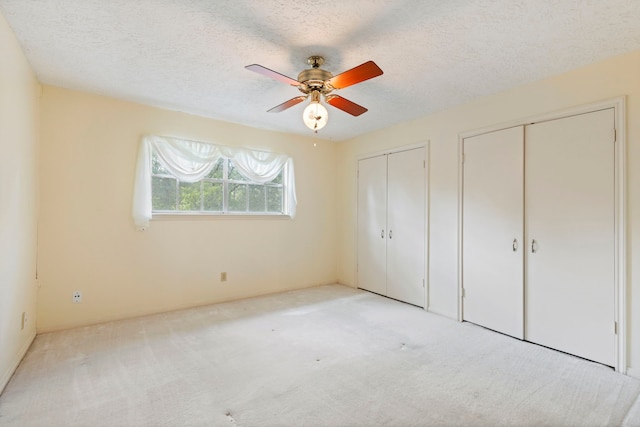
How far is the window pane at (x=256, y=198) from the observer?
171 inches

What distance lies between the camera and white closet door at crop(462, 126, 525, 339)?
2916 mm

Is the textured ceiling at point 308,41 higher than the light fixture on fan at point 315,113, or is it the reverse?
the textured ceiling at point 308,41

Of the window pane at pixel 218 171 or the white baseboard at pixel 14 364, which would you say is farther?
the window pane at pixel 218 171

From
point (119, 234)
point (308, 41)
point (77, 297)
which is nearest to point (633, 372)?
point (308, 41)

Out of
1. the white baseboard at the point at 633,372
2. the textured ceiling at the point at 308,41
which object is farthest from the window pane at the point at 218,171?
the white baseboard at the point at 633,372

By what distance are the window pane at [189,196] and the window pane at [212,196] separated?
0.29 feet

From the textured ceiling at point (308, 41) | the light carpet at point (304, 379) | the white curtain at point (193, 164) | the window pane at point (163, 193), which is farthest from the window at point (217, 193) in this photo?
the light carpet at point (304, 379)

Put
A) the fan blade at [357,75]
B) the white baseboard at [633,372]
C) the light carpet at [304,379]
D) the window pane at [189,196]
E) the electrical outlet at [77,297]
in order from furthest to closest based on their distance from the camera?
the window pane at [189,196] < the electrical outlet at [77,297] < the white baseboard at [633,372] < the fan blade at [357,75] < the light carpet at [304,379]

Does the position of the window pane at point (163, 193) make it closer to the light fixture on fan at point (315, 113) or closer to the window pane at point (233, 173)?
the window pane at point (233, 173)

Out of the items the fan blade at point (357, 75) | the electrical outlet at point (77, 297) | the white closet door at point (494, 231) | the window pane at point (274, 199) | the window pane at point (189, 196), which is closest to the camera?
the fan blade at point (357, 75)

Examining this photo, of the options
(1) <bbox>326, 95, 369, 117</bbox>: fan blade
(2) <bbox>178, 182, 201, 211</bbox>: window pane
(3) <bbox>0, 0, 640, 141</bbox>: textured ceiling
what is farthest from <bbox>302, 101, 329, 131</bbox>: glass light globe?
(2) <bbox>178, 182, 201, 211</bbox>: window pane

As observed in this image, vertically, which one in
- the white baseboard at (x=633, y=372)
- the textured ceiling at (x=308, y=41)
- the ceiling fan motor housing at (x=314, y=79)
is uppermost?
the textured ceiling at (x=308, y=41)

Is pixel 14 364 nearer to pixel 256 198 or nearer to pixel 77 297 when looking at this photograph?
pixel 77 297

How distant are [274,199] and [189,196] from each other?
122 centimetres
